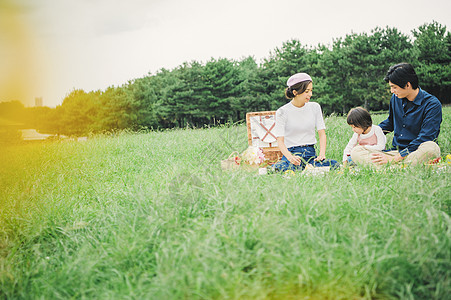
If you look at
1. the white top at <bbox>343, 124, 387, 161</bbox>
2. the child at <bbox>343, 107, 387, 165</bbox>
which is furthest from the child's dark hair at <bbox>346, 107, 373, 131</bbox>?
the white top at <bbox>343, 124, 387, 161</bbox>

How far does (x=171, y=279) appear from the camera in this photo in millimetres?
1716

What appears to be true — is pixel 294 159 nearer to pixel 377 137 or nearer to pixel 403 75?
pixel 377 137

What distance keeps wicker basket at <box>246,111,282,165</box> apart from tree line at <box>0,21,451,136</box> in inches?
812

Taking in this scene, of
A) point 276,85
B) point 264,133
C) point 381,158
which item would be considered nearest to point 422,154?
point 381,158

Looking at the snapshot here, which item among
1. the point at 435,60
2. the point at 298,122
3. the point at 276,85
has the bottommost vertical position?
the point at 298,122

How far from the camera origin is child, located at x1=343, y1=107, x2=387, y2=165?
4391 mm

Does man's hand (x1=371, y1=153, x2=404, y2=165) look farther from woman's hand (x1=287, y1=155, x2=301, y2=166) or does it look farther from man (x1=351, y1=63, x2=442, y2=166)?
woman's hand (x1=287, y1=155, x2=301, y2=166)

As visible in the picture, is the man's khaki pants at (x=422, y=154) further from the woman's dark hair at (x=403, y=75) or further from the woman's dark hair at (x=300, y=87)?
the woman's dark hair at (x=300, y=87)

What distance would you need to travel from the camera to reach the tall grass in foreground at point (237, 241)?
1.67 meters

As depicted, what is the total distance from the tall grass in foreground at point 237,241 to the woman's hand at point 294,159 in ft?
2.89

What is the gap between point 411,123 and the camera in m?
4.26

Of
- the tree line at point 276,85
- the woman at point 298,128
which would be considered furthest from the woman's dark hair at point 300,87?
the tree line at point 276,85

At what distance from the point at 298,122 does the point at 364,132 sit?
1.00m

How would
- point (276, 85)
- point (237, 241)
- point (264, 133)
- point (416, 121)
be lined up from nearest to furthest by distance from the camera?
point (237, 241) → point (416, 121) → point (264, 133) → point (276, 85)
